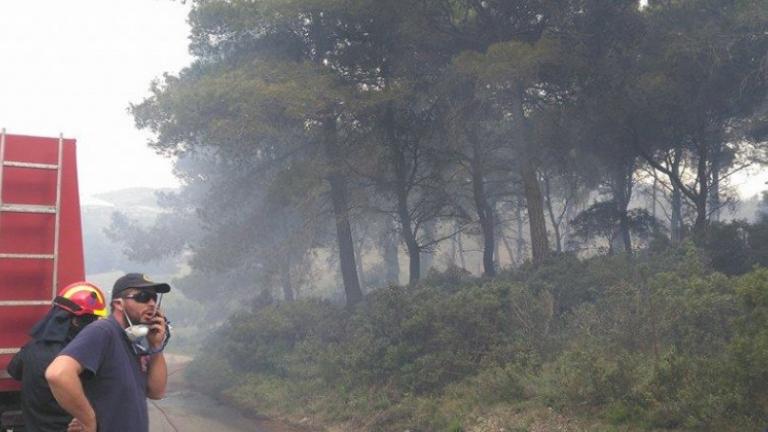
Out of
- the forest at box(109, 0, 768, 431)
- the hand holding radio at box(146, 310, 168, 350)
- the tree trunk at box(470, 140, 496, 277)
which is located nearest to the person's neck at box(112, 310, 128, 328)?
the hand holding radio at box(146, 310, 168, 350)

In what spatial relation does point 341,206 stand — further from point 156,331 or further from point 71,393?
point 71,393

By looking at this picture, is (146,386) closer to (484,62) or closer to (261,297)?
(484,62)

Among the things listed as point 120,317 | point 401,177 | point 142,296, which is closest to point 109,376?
point 120,317

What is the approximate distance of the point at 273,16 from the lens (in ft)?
66.1

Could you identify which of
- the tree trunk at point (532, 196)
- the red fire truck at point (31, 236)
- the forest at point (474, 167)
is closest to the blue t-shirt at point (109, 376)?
the red fire truck at point (31, 236)

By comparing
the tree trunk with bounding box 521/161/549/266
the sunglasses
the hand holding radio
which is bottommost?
the hand holding radio

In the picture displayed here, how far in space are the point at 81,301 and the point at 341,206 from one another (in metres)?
17.9

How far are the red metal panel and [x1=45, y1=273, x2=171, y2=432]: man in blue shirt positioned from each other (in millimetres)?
1885

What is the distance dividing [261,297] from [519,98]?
1273 centimetres

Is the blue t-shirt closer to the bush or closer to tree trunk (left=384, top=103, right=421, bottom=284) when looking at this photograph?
the bush

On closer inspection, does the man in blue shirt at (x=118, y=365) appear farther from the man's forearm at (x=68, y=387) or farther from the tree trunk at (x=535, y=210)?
the tree trunk at (x=535, y=210)

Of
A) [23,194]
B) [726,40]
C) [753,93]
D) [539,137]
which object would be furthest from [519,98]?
[23,194]

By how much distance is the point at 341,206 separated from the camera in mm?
22000

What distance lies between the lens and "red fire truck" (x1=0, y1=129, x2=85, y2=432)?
4.92 metres
